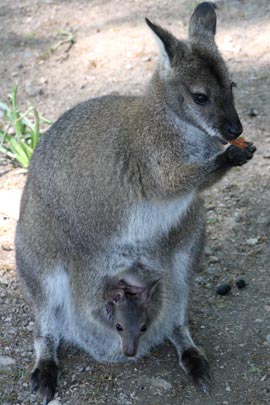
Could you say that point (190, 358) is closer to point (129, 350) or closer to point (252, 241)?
point (129, 350)

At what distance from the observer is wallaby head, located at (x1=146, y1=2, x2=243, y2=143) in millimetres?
4145

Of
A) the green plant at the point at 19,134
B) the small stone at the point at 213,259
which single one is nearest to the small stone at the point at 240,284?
the small stone at the point at 213,259

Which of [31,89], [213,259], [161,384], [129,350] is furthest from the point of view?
[31,89]

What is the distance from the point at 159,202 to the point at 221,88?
655mm

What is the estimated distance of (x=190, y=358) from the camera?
14.8 ft

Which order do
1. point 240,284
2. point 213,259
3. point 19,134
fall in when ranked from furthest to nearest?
point 19,134 < point 213,259 < point 240,284

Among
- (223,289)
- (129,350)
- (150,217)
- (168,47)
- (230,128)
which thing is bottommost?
(223,289)

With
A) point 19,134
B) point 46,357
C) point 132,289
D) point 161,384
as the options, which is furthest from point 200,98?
point 19,134

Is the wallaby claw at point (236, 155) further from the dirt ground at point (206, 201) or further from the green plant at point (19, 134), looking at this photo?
the green plant at point (19, 134)

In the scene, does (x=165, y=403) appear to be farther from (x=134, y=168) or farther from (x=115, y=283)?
(x=134, y=168)

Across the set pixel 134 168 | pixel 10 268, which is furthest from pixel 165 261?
pixel 10 268

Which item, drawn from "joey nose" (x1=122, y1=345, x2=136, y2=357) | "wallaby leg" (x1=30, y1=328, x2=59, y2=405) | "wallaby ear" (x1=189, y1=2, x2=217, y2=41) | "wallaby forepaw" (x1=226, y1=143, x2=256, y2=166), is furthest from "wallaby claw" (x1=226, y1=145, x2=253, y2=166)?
"wallaby leg" (x1=30, y1=328, x2=59, y2=405)

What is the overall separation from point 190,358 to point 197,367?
9 centimetres

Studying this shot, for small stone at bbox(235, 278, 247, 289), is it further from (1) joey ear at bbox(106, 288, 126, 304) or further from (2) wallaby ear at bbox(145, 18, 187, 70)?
(2) wallaby ear at bbox(145, 18, 187, 70)
